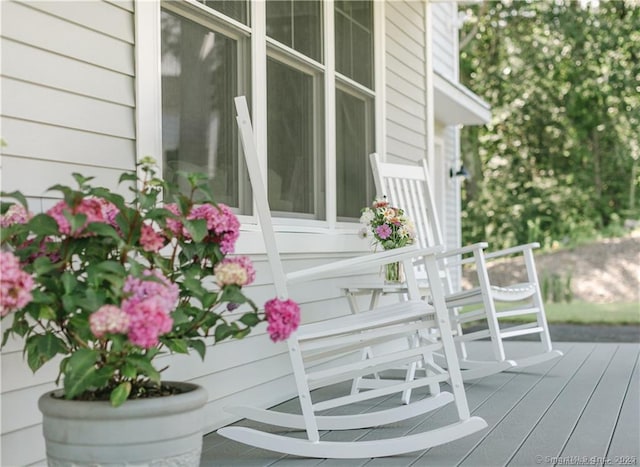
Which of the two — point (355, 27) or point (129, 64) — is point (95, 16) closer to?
point (129, 64)

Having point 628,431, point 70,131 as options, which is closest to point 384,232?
point 628,431

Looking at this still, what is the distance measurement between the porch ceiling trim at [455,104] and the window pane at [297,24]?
2.89m

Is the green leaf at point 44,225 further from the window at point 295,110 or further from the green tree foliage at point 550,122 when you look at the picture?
the green tree foliage at point 550,122

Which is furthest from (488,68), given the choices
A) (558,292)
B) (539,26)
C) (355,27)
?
(355,27)

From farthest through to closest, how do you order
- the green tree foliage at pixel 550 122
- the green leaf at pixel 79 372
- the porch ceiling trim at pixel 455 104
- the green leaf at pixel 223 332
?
the green tree foliage at pixel 550 122 < the porch ceiling trim at pixel 455 104 < the green leaf at pixel 223 332 < the green leaf at pixel 79 372

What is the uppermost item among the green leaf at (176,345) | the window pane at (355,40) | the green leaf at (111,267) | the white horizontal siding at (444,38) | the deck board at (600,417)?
the white horizontal siding at (444,38)

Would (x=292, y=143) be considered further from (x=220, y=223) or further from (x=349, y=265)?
(x=220, y=223)

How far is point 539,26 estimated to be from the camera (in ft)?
46.8

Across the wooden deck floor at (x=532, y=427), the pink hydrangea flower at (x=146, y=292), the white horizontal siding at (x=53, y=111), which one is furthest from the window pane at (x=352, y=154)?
the pink hydrangea flower at (x=146, y=292)

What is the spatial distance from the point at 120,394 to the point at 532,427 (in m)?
1.81

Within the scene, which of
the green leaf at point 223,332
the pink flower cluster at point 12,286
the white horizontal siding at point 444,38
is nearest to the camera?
the pink flower cluster at point 12,286

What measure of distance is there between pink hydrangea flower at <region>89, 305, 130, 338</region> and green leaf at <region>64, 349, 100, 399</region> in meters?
0.10

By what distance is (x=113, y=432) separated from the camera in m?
1.91

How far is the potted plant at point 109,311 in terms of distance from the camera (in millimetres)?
1846
